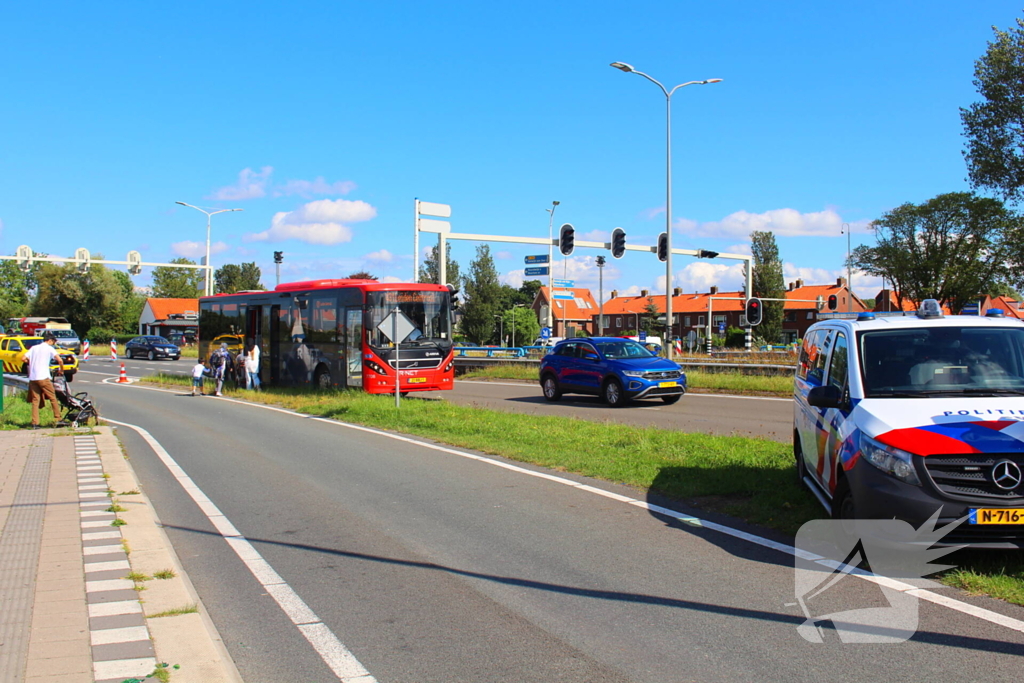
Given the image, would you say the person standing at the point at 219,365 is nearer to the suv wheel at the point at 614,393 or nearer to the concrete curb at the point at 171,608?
the suv wheel at the point at 614,393

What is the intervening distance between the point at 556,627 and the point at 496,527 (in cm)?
273

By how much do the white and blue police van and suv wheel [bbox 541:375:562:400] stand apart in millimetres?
15102

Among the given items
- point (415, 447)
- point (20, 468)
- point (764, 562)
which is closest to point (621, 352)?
point (415, 447)

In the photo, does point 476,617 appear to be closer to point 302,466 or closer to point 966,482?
point 966,482

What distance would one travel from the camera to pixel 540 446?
12.7m

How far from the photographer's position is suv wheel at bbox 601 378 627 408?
2091 centimetres

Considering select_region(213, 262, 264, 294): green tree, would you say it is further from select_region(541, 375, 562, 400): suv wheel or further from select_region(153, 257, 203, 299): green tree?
select_region(541, 375, 562, 400): suv wheel

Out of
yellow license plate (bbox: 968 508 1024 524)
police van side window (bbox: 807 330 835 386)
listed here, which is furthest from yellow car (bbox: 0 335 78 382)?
yellow license plate (bbox: 968 508 1024 524)

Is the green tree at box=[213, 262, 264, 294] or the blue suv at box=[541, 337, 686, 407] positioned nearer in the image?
the blue suv at box=[541, 337, 686, 407]

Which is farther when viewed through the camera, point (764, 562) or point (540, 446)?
point (540, 446)

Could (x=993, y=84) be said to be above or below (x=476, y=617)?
above

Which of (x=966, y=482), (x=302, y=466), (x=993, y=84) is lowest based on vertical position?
(x=302, y=466)

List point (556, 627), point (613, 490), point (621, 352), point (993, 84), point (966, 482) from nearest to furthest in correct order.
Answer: point (556, 627), point (966, 482), point (613, 490), point (621, 352), point (993, 84)

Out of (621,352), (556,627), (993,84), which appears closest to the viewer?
(556,627)
